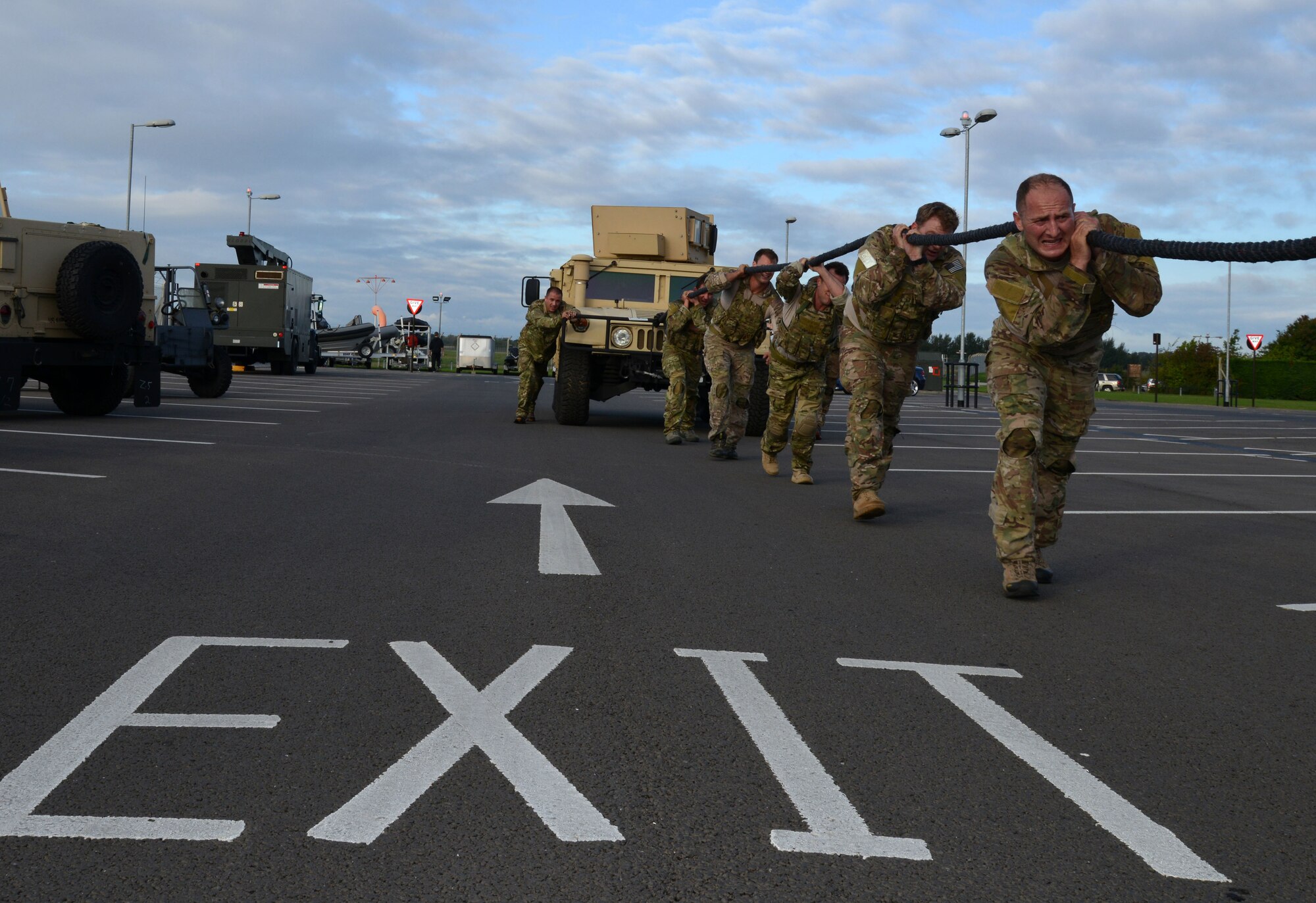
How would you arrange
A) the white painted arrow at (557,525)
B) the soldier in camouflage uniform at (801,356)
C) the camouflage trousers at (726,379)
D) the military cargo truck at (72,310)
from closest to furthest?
the white painted arrow at (557,525) < the soldier in camouflage uniform at (801,356) < the camouflage trousers at (726,379) < the military cargo truck at (72,310)

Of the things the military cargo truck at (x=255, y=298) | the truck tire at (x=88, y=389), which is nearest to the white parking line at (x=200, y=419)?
the truck tire at (x=88, y=389)

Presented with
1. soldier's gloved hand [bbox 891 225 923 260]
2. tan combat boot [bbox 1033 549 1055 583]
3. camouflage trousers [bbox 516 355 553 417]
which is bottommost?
tan combat boot [bbox 1033 549 1055 583]

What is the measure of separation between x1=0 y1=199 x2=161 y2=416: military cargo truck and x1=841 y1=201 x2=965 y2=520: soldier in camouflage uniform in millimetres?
10352

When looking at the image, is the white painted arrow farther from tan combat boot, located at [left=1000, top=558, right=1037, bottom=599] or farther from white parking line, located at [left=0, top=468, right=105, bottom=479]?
white parking line, located at [left=0, top=468, right=105, bottom=479]

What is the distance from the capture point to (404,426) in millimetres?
16500

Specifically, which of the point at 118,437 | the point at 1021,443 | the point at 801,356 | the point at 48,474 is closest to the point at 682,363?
the point at 801,356

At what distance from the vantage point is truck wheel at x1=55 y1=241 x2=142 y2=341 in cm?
1506

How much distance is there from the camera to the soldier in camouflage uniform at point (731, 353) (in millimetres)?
12656

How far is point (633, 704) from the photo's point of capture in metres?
3.93

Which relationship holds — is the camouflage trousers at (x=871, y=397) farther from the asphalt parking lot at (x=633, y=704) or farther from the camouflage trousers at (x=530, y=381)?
the camouflage trousers at (x=530, y=381)

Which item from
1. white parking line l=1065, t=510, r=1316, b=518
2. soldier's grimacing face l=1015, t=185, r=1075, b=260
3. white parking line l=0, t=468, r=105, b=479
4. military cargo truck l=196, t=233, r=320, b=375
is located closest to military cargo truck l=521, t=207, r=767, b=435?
white parking line l=1065, t=510, r=1316, b=518

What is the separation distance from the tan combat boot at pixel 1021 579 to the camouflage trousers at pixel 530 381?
39.0 ft

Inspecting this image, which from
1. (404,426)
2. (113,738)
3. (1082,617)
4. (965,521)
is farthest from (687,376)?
(113,738)

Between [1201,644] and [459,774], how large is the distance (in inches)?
127
